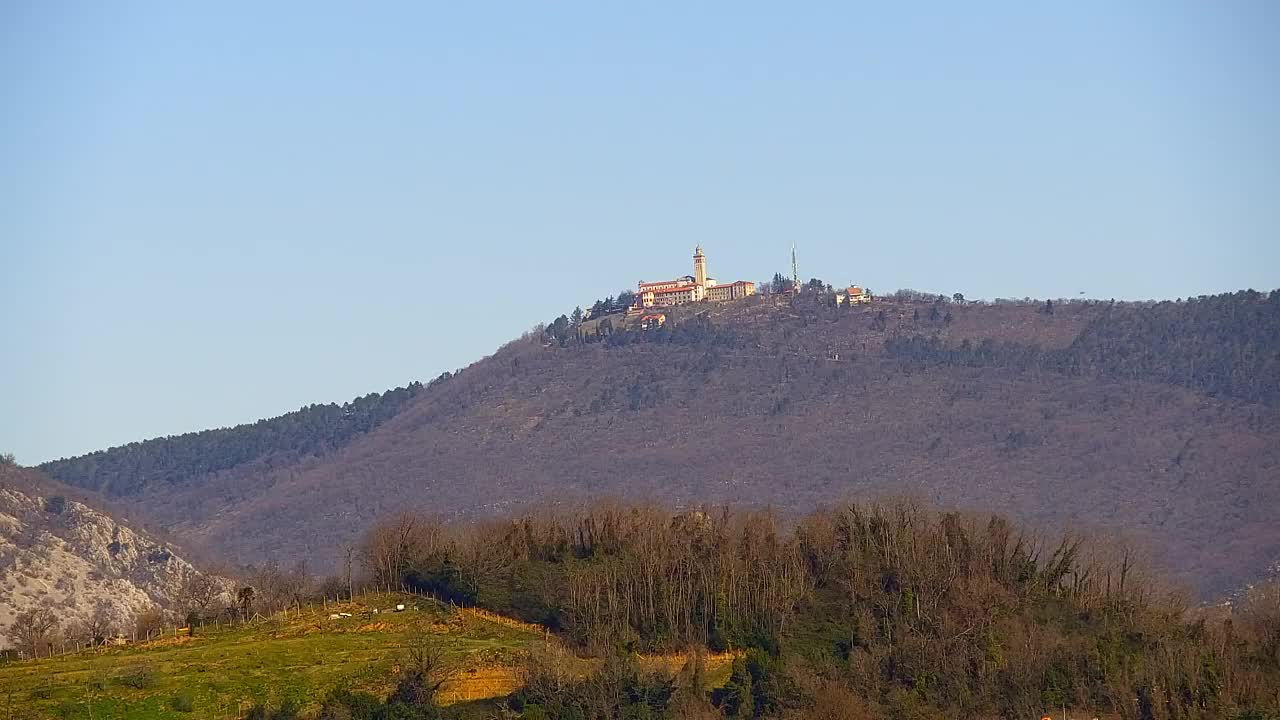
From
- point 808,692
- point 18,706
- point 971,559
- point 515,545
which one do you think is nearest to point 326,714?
point 18,706

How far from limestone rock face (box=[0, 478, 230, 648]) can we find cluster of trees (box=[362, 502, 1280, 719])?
103ft

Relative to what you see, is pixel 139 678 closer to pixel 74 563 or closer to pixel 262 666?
pixel 262 666

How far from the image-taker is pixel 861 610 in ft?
283

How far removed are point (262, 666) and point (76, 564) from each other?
63235 mm

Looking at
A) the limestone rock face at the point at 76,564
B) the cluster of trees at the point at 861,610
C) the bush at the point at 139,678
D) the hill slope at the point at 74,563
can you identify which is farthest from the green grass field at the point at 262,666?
the limestone rock face at the point at 76,564

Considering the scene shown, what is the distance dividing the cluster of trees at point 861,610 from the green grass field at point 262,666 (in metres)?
3.49

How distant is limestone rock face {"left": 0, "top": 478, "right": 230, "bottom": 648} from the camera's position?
124188mm

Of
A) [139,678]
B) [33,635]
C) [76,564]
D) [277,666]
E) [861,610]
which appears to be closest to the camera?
[139,678]

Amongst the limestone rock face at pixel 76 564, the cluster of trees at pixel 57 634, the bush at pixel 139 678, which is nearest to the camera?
the bush at pixel 139 678

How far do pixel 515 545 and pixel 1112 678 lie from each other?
28.8 metres

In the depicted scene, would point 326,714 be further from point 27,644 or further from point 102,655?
point 27,644

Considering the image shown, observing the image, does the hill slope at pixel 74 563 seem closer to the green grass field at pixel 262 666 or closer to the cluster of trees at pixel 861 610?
the green grass field at pixel 262 666

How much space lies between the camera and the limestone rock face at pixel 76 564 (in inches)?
4889

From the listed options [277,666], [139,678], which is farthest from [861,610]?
[139,678]
